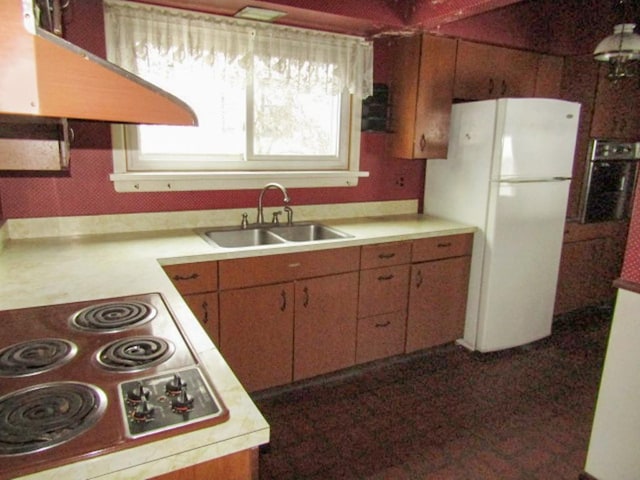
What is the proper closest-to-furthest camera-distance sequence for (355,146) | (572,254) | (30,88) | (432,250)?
1. (30,88)
2. (432,250)
3. (355,146)
4. (572,254)

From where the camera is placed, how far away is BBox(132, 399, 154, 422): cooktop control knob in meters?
0.87

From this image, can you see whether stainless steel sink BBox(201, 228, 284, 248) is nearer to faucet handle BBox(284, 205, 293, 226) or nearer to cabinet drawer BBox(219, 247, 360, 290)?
faucet handle BBox(284, 205, 293, 226)

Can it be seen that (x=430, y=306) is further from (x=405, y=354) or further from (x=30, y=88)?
(x=30, y=88)

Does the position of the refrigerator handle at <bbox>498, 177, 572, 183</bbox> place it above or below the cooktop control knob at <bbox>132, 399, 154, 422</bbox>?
above

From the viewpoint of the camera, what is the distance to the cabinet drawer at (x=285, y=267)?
2242mm

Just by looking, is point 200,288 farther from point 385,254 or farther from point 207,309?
point 385,254

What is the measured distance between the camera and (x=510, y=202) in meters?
2.87

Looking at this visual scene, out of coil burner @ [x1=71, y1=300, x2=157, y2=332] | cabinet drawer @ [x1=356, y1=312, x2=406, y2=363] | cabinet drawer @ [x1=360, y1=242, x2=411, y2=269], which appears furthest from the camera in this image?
cabinet drawer @ [x1=356, y1=312, x2=406, y2=363]

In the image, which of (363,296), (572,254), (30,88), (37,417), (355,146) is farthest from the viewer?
(572,254)

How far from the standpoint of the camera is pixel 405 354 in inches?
117

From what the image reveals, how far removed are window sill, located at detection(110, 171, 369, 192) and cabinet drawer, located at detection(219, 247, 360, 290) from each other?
26.3 inches

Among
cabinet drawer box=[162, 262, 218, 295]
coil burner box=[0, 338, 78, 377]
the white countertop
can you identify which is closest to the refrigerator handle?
the white countertop

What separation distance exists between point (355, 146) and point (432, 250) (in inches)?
35.2

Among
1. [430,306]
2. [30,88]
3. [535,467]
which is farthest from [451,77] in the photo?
[30,88]
